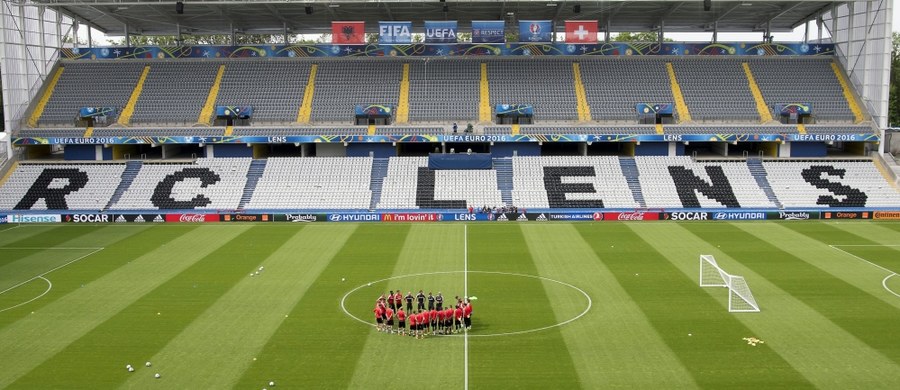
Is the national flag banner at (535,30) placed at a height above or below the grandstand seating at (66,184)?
above

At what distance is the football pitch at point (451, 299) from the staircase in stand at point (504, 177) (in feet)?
20.9

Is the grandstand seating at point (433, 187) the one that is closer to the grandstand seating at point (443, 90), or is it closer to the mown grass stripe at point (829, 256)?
the grandstand seating at point (443, 90)

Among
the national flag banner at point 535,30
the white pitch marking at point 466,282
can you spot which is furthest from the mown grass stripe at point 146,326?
the national flag banner at point 535,30

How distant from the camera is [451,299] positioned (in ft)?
93.7

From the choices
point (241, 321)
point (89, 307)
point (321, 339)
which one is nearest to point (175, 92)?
point (89, 307)

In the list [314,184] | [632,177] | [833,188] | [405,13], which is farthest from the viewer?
[405,13]

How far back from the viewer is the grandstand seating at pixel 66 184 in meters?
49.7

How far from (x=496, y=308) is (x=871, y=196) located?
3220 centimetres

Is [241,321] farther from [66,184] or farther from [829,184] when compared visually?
[829,184]

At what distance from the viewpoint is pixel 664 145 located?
5456cm

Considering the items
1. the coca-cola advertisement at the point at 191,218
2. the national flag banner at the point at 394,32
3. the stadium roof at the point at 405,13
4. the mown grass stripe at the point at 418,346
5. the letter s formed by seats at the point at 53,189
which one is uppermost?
the stadium roof at the point at 405,13

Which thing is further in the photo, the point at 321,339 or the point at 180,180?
the point at 180,180

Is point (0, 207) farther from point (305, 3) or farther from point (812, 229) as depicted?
point (812, 229)

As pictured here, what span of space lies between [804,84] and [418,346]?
4453 centimetres
